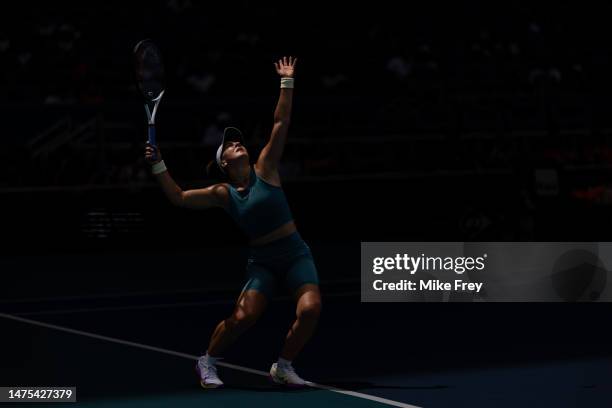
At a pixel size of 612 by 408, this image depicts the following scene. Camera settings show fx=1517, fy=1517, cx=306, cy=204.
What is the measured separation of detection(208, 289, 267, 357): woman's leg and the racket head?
4.87 feet

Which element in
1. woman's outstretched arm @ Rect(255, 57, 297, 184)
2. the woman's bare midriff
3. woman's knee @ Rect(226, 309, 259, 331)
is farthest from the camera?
the woman's bare midriff

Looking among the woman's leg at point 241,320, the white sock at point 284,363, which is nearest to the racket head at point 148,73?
the woman's leg at point 241,320

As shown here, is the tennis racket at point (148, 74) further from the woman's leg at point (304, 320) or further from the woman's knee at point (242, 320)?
the woman's leg at point (304, 320)

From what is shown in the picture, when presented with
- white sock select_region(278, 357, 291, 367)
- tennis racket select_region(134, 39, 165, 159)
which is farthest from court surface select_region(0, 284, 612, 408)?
tennis racket select_region(134, 39, 165, 159)

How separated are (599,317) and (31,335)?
5.18 m

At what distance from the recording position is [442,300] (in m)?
15.2

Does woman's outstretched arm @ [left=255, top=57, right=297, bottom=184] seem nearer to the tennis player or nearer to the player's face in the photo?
the tennis player

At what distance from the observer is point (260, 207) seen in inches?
400

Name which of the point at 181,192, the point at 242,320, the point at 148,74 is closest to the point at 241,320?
the point at 242,320

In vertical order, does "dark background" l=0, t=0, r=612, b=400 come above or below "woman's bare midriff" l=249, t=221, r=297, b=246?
Result: above

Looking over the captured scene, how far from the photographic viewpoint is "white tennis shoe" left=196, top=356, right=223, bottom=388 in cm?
1018

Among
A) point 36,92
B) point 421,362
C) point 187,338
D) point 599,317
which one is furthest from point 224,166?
point 36,92

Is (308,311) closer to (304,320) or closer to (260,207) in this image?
(304,320)

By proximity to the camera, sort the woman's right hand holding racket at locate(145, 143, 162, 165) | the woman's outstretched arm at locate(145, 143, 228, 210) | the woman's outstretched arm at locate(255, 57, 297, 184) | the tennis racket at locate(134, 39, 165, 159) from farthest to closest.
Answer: the tennis racket at locate(134, 39, 165, 159), the woman's outstretched arm at locate(255, 57, 297, 184), the woman's outstretched arm at locate(145, 143, 228, 210), the woman's right hand holding racket at locate(145, 143, 162, 165)
